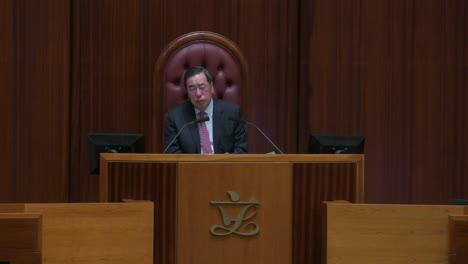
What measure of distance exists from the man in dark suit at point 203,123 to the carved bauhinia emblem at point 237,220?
1.80ft

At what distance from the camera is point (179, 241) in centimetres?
198

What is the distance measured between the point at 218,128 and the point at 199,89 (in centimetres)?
15

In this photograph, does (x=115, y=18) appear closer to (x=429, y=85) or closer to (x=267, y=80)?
(x=267, y=80)

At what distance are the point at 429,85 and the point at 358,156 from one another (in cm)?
130

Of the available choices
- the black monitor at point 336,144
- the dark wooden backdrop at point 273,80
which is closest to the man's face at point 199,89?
the dark wooden backdrop at point 273,80

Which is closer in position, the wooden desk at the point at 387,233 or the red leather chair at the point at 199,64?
the wooden desk at the point at 387,233

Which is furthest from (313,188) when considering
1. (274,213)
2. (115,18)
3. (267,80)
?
(115,18)

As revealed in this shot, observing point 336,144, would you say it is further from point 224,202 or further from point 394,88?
point 394,88

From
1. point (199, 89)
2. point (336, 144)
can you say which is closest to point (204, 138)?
point (199, 89)

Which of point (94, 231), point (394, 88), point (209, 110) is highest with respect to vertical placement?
point (394, 88)

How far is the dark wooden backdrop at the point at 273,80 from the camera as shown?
307 cm

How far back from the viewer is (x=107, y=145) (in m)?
2.15

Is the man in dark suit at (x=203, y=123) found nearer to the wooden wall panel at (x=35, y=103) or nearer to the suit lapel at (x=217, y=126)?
the suit lapel at (x=217, y=126)

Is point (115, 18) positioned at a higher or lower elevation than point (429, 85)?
higher
